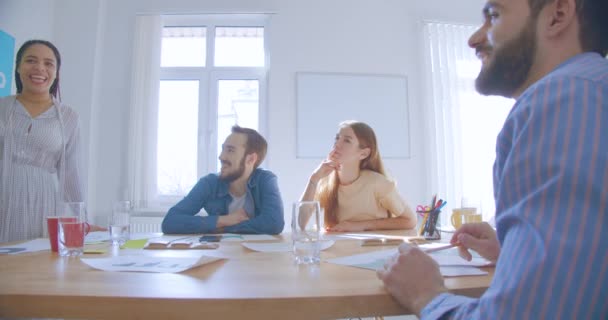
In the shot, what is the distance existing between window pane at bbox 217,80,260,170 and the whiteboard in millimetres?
507

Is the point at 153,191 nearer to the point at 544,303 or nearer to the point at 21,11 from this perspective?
the point at 21,11

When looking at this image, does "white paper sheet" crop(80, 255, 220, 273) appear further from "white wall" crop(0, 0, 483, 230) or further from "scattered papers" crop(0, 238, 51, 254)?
"white wall" crop(0, 0, 483, 230)

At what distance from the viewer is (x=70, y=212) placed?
1.10 metres

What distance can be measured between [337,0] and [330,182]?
259 centimetres

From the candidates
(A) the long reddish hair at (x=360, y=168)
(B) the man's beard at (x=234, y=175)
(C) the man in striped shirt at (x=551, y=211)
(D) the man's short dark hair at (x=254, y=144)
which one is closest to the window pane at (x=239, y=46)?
(D) the man's short dark hair at (x=254, y=144)

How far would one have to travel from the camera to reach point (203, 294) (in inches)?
23.2

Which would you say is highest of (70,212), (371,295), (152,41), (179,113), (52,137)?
(152,41)

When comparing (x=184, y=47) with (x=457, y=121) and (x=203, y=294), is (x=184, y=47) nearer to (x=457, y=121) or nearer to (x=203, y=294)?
(x=457, y=121)

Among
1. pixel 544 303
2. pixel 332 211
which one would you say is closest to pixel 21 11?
pixel 332 211

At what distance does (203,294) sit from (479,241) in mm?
615

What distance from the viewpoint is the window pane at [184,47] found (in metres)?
4.08

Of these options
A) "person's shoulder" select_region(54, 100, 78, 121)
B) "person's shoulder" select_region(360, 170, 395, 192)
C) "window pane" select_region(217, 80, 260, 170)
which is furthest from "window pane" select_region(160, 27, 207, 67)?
"person's shoulder" select_region(360, 170, 395, 192)

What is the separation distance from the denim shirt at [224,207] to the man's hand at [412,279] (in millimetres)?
1139

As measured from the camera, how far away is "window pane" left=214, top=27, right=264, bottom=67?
4141mm
